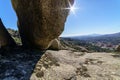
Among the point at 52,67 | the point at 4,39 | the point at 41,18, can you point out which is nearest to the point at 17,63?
the point at 52,67

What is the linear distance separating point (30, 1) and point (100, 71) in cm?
510

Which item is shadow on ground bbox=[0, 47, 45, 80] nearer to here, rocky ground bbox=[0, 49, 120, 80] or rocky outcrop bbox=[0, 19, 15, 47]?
rocky ground bbox=[0, 49, 120, 80]

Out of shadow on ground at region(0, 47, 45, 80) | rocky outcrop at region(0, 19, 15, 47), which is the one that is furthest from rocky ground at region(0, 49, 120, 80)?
rocky outcrop at region(0, 19, 15, 47)

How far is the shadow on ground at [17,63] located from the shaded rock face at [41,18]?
37.0 inches

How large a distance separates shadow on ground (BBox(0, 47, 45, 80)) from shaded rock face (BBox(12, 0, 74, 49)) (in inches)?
37.0

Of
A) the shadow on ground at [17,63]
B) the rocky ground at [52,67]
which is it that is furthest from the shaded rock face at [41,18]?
the rocky ground at [52,67]

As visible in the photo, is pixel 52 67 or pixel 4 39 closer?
pixel 52 67

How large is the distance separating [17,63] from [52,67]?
60.7 inches

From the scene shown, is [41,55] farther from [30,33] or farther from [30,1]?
[30,1]

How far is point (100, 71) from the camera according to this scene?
9.32 metres

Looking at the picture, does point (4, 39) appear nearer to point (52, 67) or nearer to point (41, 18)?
point (41, 18)

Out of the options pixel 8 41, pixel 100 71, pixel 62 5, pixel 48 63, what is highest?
pixel 62 5

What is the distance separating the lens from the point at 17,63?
9.31 meters

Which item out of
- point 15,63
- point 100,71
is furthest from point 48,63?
point 100,71
